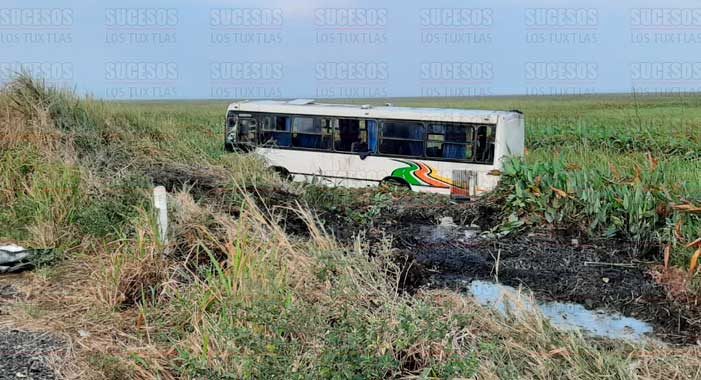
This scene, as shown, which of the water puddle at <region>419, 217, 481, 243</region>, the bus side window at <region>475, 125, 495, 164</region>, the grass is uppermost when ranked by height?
the bus side window at <region>475, 125, 495, 164</region>

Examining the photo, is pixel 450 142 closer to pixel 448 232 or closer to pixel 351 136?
pixel 351 136

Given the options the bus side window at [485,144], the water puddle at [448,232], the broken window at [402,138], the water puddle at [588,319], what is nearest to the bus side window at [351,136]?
A: the broken window at [402,138]

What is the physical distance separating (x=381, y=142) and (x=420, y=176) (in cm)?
126

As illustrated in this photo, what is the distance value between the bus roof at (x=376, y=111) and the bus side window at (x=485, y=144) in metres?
0.17

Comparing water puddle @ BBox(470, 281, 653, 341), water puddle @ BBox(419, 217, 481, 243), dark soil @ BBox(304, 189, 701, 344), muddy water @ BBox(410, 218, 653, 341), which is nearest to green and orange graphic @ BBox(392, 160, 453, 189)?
dark soil @ BBox(304, 189, 701, 344)

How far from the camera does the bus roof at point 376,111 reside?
13938 millimetres

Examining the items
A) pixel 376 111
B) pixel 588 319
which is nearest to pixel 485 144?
pixel 376 111

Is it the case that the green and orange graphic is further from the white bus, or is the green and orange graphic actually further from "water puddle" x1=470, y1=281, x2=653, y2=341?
"water puddle" x1=470, y1=281, x2=653, y2=341

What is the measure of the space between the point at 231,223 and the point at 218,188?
9.52ft

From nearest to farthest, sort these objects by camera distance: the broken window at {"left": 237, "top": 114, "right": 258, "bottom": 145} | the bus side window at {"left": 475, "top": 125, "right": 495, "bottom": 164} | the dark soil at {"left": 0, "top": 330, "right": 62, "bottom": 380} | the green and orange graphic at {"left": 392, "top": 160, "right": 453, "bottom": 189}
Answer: the dark soil at {"left": 0, "top": 330, "right": 62, "bottom": 380}
the bus side window at {"left": 475, "top": 125, "right": 495, "bottom": 164}
the green and orange graphic at {"left": 392, "top": 160, "right": 453, "bottom": 189}
the broken window at {"left": 237, "top": 114, "right": 258, "bottom": 145}

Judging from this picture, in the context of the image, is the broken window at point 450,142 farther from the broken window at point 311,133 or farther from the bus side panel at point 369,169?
A: the broken window at point 311,133

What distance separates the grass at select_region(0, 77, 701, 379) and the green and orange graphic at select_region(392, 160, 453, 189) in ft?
11.7

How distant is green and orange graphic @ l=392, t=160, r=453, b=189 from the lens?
1408 centimetres

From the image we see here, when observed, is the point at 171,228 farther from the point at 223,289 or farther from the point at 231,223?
the point at 223,289
